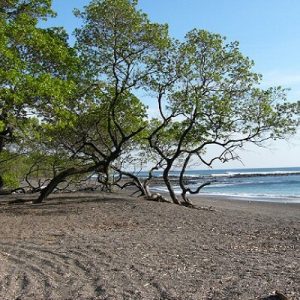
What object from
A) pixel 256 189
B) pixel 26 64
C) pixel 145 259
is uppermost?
pixel 26 64

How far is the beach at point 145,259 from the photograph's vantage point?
696 centimetres

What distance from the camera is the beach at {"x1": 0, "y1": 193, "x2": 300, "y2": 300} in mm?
6965

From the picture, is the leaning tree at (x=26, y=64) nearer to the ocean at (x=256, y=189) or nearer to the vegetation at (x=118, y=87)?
the vegetation at (x=118, y=87)

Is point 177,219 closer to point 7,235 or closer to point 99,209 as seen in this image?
point 99,209

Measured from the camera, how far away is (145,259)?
9.19 m

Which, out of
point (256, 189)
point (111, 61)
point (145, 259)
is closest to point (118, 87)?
point (111, 61)

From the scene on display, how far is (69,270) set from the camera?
845 cm

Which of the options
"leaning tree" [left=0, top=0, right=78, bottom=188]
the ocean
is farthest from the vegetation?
the ocean

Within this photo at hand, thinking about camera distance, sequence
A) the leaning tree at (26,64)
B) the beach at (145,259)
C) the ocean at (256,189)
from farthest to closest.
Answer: the ocean at (256,189) < the leaning tree at (26,64) < the beach at (145,259)

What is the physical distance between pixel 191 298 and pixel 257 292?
93 cm

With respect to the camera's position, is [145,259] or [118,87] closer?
[145,259]

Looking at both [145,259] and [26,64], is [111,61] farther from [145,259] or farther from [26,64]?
[145,259]

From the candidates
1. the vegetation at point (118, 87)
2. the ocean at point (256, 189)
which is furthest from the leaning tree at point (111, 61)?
the ocean at point (256, 189)

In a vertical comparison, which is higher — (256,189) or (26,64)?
(26,64)
